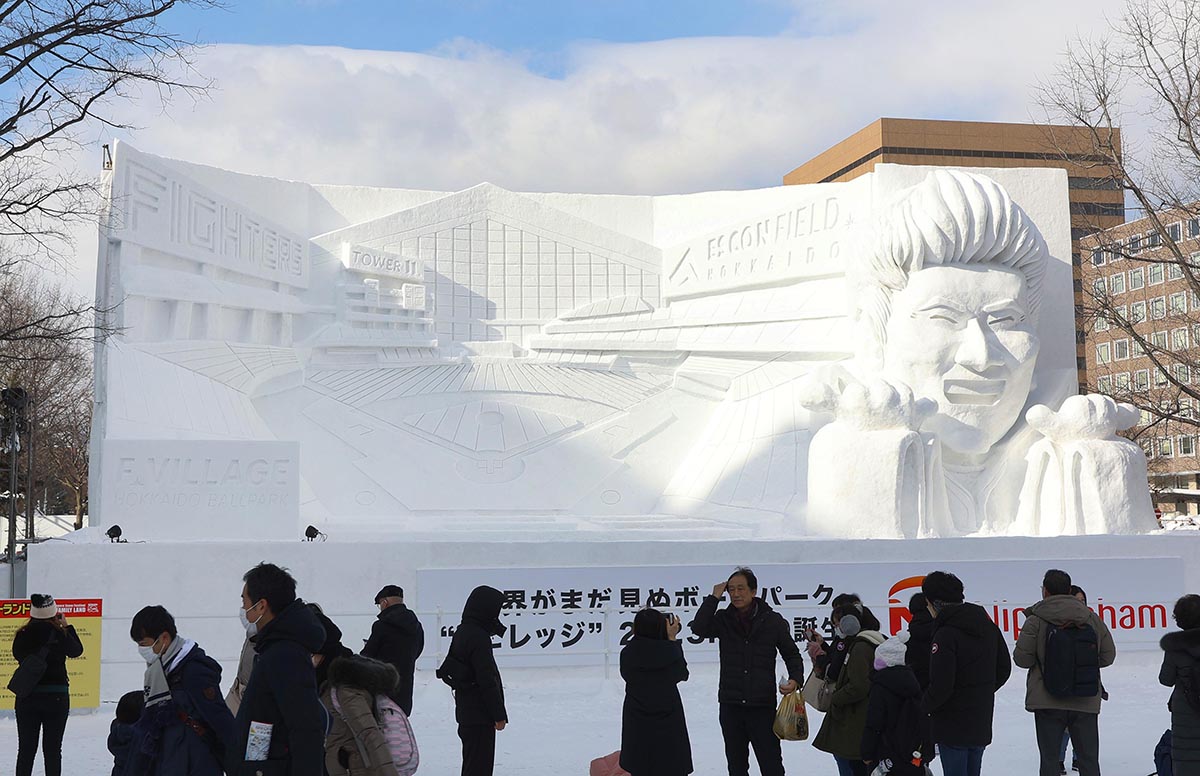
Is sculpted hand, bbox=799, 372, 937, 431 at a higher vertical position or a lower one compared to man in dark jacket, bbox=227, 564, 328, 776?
higher

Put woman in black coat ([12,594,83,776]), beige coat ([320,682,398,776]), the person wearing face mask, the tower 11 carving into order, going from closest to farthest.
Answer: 1. the person wearing face mask
2. beige coat ([320,682,398,776])
3. woman in black coat ([12,594,83,776])
4. the tower 11 carving

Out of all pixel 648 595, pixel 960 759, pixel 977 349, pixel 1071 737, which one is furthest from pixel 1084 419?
pixel 960 759

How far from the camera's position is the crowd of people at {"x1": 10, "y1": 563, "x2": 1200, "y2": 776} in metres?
3.52

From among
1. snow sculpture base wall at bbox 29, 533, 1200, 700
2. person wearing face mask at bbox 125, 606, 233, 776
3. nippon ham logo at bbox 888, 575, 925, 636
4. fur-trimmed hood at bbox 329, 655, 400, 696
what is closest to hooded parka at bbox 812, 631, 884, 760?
fur-trimmed hood at bbox 329, 655, 400, 696

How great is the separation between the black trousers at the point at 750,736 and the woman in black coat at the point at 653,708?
32cm

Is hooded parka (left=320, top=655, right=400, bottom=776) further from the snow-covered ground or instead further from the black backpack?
the black backpack

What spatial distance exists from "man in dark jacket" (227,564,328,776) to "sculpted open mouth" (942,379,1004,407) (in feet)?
25.5

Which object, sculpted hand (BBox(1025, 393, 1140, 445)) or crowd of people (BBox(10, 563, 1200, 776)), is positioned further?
sculpted hand (BBox(1025, 393, 1140, 445))

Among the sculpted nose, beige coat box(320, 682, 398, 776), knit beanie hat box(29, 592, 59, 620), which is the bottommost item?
beige coat box(320, 682, 398, 776)

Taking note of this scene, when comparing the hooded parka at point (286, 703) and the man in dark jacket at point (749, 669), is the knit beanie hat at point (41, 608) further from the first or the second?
the man in dark jacket at point (749, 669)

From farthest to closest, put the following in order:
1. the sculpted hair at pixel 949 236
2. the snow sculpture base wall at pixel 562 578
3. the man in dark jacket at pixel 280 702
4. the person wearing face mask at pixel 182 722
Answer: the sculpted hair at pixel 949 236, the snow sculpture base wall at pixel 562 578, the person wearing face mask at pixel 182 722, the man in dark jacket at pixel 280 702

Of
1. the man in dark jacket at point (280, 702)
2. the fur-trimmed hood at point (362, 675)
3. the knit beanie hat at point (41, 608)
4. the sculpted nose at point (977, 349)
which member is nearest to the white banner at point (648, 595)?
the sculpted nose at point (977, 349)

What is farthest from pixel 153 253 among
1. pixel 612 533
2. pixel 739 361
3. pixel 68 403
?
pixel 68 403

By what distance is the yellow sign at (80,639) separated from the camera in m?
7.89
